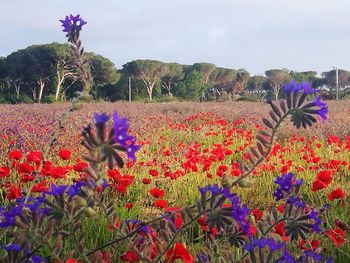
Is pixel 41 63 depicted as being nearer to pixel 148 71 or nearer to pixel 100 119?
pixel 148 71

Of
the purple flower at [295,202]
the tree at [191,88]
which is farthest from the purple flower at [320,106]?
the tree at [191,88]

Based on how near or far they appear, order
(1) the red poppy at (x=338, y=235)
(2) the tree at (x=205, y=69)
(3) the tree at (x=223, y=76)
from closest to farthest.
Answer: (1) the red poppy at (x=338, y=235) → (2) the tree at (x=205, y=69) → (3) the tree at (x=223, y=76)

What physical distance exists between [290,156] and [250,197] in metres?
2.15

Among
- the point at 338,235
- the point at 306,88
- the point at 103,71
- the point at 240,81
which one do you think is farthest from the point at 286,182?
the point at 240,81

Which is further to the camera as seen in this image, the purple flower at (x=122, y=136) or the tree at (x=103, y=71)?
the tree at (x=103, y=71)

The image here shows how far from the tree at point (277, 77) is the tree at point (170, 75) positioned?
548 inches

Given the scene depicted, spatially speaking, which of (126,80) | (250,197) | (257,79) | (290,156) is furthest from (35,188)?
(257,79)

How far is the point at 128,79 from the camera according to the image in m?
53.2

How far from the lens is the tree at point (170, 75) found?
55516 millimetres

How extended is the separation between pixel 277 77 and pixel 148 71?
Answer: 20.6 m

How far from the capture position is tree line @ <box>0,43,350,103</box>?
4038 cm

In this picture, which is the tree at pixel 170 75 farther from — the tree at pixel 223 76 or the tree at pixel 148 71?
the tree at pixel 223 76

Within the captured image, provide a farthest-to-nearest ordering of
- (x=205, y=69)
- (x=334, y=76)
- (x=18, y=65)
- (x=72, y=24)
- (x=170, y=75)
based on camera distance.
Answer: (x=334, y=76) → (x=205, y=69) → (x=170, y=75) → (x=18, y=65) → (x=72, y=24)

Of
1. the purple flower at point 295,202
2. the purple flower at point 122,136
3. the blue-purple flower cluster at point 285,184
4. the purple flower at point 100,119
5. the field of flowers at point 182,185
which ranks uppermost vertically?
the purple flower at point 100,119
